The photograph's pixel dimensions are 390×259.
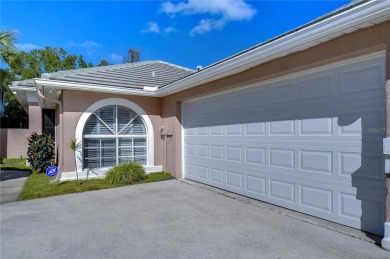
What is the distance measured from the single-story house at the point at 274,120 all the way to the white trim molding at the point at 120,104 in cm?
4

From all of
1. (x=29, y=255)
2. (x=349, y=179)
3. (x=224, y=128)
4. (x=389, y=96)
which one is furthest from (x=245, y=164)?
(x=29, y=255)

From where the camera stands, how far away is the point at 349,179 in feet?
13.3

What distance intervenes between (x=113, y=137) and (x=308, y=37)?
7.29 m

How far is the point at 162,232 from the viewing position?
13.5 ft

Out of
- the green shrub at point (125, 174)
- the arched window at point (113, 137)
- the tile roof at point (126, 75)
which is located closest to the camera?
the green shrub at point (125, 174)

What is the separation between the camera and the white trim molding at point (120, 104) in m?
8.55

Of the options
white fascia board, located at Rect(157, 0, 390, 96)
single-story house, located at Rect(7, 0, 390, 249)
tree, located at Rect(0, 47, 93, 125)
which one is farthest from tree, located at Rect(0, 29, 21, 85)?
tree, located at Rect(0, 47, 93, 125)

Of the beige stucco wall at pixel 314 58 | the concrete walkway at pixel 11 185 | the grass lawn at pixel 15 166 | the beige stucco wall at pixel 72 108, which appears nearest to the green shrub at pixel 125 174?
the beige stucco wall at pixel 72 108

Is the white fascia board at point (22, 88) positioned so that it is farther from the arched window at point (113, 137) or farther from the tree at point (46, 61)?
the tree at point (46, 61)

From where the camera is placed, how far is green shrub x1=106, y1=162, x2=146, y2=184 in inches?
320

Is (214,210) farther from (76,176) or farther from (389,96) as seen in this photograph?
(76,176)

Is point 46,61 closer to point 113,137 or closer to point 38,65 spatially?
point 38,65

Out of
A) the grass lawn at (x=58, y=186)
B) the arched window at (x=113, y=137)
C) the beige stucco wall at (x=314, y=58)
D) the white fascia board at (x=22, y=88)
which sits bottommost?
the grass lawn at (x=58, y=186)

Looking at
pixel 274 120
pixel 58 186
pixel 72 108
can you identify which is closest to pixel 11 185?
pixel 58 186
